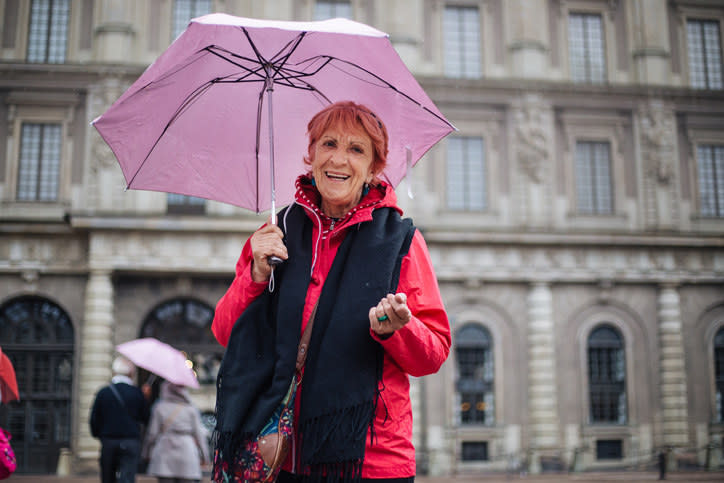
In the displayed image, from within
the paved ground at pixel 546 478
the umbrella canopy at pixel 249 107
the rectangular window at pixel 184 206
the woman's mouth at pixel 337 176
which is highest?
the rectangular window at pixel 184 206

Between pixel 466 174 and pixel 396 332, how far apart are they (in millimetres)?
20878

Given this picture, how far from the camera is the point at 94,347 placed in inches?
805

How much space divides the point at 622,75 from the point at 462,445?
1183cm

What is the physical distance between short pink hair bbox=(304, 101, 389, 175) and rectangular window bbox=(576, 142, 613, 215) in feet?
68.6

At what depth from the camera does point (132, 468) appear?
30.7 feet

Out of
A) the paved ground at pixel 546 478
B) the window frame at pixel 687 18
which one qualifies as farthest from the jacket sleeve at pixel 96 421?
the window frame at pixel 687 18

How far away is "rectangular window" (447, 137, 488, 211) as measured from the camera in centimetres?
2294

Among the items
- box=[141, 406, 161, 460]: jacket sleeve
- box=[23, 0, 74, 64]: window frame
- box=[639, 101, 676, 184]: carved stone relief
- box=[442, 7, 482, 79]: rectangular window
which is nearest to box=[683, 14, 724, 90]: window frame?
box=[639, 101, 676, 184]: carved stone relief

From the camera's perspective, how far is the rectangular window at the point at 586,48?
23797 mm

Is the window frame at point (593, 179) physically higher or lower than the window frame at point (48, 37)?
lower

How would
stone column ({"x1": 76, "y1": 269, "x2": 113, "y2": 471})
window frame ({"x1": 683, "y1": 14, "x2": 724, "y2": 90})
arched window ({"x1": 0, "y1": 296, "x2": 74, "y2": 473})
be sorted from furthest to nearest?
1. window frame ({"x1": 683, "y1": 14, "x2": 724, "y2": 90})
2. arched window ({"x1": 0, "y1": 296, "x2": 74, "y2": 473})
3. stone column ({"x1": 76, "y1": 269, "x2": 113, "y2": 471})

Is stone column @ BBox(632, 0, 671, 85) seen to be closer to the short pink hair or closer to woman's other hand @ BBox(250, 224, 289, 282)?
the short pink hair

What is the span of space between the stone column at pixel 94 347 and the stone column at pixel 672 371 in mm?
15171

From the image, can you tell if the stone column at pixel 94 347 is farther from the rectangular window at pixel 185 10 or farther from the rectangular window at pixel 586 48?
the rectangular window at pixel 586 48
